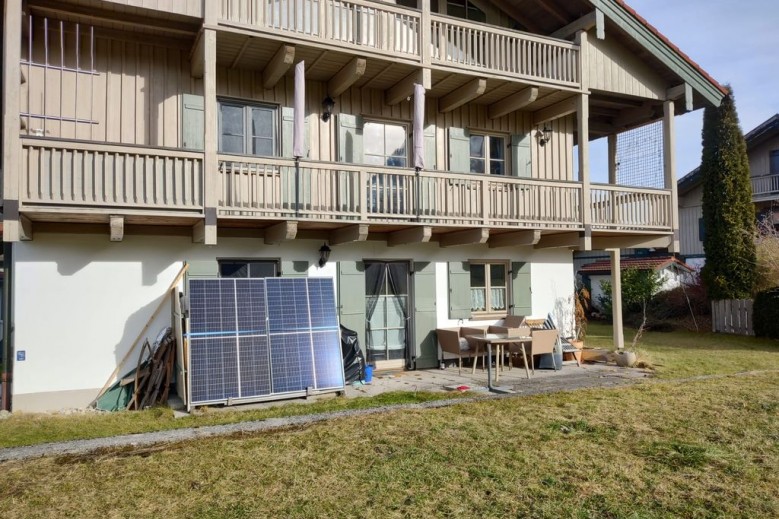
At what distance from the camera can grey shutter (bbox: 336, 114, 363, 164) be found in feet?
36.4

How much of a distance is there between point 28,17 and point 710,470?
10.6 meters

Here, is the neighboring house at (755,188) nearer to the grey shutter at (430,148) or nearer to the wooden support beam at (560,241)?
the wooden support beam at (560,241)

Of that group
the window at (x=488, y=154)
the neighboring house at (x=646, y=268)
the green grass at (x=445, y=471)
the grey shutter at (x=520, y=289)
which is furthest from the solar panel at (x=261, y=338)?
the neighboring house at (x=646, y=268)

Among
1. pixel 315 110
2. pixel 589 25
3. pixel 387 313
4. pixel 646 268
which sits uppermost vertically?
pixel 589 25

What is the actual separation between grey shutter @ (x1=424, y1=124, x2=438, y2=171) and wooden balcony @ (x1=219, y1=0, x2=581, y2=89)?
4.80 feet

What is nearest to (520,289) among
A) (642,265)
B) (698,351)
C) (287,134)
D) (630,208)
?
(630,208)

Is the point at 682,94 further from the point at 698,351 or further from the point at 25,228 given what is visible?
the point at 25,228

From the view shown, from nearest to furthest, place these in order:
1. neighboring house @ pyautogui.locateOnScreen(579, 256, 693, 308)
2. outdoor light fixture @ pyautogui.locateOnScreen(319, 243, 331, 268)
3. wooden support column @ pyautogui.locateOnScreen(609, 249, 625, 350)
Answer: outdoor light fixture @ pyautogui.locateOnScreen(319, 243, 331, 268), wooden support column @ pyautogui.locateOnScreen(609, 249, 625, 350), neighboring house @ pyautogui.locateOnScreen(579, 256, 693, 308)

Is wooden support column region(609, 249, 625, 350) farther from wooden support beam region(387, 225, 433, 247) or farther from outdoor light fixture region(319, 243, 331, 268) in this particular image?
outdoor light fixture region(319, 243, 331, 268)

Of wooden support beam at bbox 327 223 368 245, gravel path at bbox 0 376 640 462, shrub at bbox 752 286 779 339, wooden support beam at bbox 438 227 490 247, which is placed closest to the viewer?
gravel path at bbox 0 376 640 462

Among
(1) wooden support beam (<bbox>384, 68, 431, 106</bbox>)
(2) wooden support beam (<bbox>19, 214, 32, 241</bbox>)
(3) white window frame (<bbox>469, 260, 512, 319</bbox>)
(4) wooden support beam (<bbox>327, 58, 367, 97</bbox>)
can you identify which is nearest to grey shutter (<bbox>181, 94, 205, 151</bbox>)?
(4) wooden support beam (<bbox>327, 58, 367, 97</bbox>)

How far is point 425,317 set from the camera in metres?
11.7

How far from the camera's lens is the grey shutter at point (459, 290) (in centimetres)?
1206

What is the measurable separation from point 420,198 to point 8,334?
22.5ft
